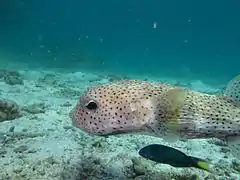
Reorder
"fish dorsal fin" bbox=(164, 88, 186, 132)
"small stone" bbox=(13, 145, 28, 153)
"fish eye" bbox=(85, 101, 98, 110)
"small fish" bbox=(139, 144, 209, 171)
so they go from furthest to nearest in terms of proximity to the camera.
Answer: "small stone" bbox=(13, 145, 28, 153) < "small fish" bbox=(139, 144, 209, 171) < "fish eye" bbox=(85, 101, 98, 110) < "fish dorsal fin" bbox=(164, 88, 186, 132)

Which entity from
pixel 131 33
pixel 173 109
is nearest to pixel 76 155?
pixel 173 109

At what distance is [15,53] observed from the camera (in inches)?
1258

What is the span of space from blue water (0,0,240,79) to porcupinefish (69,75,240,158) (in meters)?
23.1

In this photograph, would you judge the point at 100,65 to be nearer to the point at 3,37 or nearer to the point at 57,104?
the point at 3,37

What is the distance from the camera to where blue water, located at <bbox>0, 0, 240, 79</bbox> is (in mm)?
30797

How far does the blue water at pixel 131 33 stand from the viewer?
30797 millimetres

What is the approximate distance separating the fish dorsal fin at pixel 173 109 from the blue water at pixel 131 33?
2329 centimetres

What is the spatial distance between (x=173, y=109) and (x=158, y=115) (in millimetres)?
154

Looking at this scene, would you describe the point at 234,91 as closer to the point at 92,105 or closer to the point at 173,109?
the point at 173,109

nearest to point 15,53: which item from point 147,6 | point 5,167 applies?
point 5,167

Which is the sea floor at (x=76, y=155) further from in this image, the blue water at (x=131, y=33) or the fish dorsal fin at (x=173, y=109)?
the blue water at (x=131, y=33)

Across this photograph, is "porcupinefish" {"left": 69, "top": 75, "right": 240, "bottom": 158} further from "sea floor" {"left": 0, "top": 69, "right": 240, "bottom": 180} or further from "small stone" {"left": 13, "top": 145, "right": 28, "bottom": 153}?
"small stone" {"left": 13, "top": 145, "right": 28, "bottom": 153}

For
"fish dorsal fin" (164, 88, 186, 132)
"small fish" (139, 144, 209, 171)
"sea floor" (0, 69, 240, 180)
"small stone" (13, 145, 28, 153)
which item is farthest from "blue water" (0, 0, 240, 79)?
"fish dorsal fin" (164, 88, 186, 132)

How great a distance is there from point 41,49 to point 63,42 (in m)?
4.09
